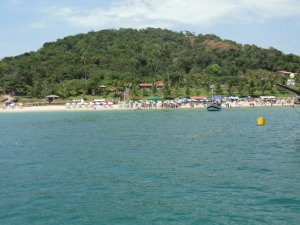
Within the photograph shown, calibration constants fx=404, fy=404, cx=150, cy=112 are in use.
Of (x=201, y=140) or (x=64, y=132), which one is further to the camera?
(x=64, y=132)

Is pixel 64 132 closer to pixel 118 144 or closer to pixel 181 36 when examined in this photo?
pixel 118 144

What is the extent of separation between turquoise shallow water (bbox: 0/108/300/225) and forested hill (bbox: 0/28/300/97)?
68.6m

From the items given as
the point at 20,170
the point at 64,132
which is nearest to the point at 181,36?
the point at 64,132

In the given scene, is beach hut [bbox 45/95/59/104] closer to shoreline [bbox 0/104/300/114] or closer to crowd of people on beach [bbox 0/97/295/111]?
crowd of people on beach [bbox 0/97/295/111]

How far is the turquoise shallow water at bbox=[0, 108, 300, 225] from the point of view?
13203 millimetres

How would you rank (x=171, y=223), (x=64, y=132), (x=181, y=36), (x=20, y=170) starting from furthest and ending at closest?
(x=181, y=36)
(x=64, y=132)
(x=20, y=170)
(x=171, y=223)

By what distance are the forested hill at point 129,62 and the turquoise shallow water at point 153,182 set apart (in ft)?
225

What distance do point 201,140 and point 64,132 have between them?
51.7ft

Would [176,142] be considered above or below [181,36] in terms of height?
below

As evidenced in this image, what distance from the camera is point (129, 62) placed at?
122 meters

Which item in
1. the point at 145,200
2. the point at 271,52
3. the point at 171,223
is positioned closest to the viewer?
the point at 171,223

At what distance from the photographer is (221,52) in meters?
145

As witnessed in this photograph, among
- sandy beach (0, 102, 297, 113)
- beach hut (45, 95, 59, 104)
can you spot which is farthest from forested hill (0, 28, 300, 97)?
sandy beach (0, 102, 297, 113)

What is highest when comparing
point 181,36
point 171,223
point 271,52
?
point 181,36
